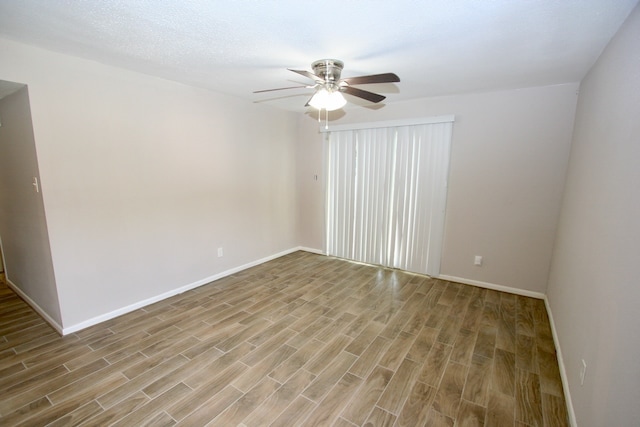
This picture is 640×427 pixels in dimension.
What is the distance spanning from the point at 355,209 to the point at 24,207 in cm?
380

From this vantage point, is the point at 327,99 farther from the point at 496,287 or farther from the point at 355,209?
the point at 496,287

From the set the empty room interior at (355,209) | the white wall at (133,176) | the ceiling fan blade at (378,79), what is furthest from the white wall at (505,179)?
the white wall at (133,176)

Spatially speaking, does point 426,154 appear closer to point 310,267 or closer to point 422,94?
point 422,94

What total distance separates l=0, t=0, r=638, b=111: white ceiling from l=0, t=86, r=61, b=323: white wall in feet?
2.56

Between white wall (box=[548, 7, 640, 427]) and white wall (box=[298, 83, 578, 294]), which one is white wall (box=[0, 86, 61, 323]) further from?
white wall (box=[298, 83, 578, 294])

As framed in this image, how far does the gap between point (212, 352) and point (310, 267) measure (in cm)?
210

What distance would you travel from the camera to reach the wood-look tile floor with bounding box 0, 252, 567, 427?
1.69m

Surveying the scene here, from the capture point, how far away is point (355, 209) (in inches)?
170

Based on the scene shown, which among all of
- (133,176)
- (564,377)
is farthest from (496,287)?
(133,176)

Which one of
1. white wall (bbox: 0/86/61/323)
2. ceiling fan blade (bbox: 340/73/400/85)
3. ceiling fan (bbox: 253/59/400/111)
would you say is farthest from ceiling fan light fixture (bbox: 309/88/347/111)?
white wall (bbox: 0/86/61/323)

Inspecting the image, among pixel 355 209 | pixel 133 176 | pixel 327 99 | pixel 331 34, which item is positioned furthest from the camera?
pixel 355 209

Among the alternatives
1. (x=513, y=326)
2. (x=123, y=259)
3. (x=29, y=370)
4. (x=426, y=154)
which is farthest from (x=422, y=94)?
(x=29, y=370)

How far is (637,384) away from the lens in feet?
3.25

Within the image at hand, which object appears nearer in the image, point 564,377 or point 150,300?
point 564,377
